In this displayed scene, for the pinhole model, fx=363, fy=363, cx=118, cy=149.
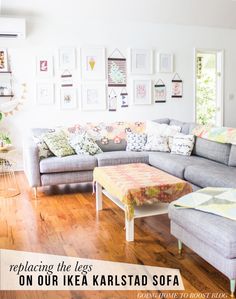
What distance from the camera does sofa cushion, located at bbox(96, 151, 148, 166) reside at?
4.61 metres

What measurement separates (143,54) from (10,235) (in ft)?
13.3

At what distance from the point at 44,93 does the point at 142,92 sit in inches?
65.5

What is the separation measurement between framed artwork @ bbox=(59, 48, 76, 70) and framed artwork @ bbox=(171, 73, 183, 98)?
1.83 meters

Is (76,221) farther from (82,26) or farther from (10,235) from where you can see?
(82,26)

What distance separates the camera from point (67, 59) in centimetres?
574

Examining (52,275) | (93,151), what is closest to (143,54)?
(93,151)

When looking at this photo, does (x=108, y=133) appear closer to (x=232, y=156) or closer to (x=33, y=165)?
(x=33, y=165)

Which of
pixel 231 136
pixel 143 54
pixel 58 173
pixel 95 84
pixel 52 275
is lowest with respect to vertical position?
pixel 52 275

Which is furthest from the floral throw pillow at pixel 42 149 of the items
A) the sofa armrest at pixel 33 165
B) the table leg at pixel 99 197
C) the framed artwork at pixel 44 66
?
the framed artwork at pixel 44 66

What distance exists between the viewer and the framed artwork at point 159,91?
20.8 ft

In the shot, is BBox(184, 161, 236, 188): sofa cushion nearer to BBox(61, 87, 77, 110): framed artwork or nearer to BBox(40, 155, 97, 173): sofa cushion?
BBox(40, 155, 97, 173): sofa cushion

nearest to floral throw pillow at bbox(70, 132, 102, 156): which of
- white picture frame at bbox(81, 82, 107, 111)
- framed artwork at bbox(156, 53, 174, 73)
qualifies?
white picture frame at bbox(81, 82, 107, 111)

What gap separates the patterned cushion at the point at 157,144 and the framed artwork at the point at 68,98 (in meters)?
1.53

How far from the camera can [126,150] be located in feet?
16.9
